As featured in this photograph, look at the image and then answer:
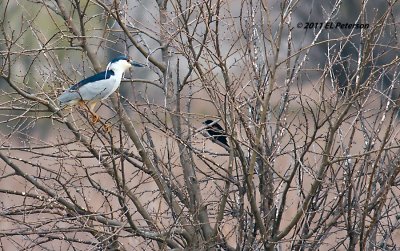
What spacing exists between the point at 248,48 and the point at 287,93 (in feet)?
3.27

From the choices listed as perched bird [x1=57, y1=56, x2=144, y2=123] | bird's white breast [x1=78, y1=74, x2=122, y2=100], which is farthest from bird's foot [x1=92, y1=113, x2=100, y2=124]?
bird's white breast [x1=78, y1=74, x2=122, y2=100]

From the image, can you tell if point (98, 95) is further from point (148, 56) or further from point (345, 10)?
point (345, 10)

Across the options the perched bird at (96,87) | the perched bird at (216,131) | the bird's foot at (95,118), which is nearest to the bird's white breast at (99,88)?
the perched bird at (96,87)

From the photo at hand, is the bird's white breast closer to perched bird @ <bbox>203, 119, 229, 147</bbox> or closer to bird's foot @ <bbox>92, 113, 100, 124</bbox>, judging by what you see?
bird's foot @ <bbox>92, 113, 100, 124</bbox>

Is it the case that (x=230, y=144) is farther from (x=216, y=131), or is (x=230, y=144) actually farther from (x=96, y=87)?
(x=96, y=87)

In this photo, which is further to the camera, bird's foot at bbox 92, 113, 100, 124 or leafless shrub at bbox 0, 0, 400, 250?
bird's foot at bbox 92, 113, 100, 124

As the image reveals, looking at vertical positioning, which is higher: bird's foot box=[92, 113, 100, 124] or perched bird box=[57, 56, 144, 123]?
perched bird box=[57, 56, 144, 123]

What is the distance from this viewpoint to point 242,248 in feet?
17.5

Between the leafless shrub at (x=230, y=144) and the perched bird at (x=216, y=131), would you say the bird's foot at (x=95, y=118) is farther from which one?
the perched bird at (x=216, y=131)

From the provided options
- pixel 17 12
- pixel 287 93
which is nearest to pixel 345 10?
pixel 17 12

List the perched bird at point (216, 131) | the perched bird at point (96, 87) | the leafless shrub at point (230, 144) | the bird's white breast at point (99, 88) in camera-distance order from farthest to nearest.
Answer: the bird's white breast at point (99, 88), the perched bird at point (96, 87), the perched bird at point (216, 131), the leafless shrub at point (230, 144)

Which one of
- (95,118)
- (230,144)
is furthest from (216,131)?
(95,118)

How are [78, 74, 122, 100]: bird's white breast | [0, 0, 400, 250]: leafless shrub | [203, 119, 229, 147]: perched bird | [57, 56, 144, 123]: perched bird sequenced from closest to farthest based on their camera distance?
[0, 0, 400, 250]: leafless shrub < [203, 119, 229, 147]: perched bird < [57, 56, 144, 123]: perched bird < [78, 74, 122, 100]: bird's white breast

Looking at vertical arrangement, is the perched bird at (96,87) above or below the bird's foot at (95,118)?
above
